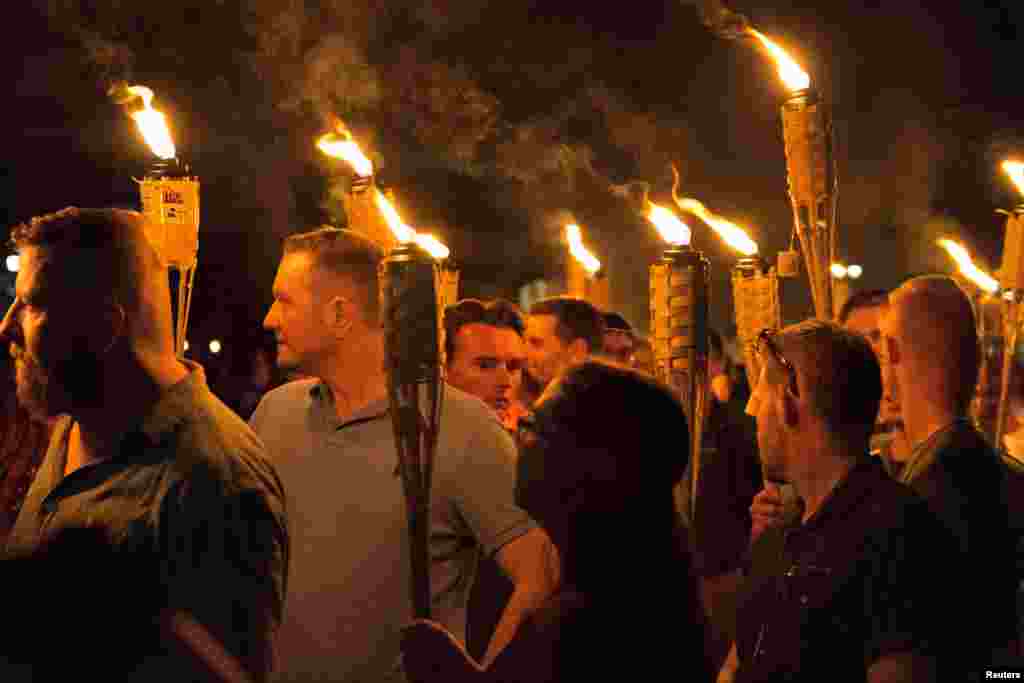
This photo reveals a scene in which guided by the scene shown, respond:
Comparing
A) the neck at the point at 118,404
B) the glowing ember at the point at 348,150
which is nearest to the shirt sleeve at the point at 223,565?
the neck at the point at 118,404

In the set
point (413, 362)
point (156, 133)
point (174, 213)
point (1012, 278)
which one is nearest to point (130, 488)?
point (413, 362)

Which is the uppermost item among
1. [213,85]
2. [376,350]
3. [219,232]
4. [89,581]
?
[213,85]

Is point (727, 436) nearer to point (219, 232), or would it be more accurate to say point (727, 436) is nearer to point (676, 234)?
point (676, 234)

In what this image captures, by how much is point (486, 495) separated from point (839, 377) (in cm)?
100

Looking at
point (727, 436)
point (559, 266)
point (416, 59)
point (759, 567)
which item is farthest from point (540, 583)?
point (559, 266)

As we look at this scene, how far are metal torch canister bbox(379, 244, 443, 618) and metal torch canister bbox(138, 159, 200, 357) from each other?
1015mm

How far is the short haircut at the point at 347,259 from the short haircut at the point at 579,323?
2.20 metres

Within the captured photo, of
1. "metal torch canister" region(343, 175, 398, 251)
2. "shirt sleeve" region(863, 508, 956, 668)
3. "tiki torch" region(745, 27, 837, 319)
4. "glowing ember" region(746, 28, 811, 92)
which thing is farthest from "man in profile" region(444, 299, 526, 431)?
"shirt sleeve" region(863, 508, 956, 668)

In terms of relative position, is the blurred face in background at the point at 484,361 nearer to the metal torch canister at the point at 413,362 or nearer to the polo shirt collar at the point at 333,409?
the polo shirt collar at the point at 333,409

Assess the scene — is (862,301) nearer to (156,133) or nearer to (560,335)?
(560,335)

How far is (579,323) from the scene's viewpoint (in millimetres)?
5766

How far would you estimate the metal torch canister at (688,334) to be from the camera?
321cm

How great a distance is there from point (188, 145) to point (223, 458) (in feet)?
28.3

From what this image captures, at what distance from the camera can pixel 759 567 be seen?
3.19 meters
